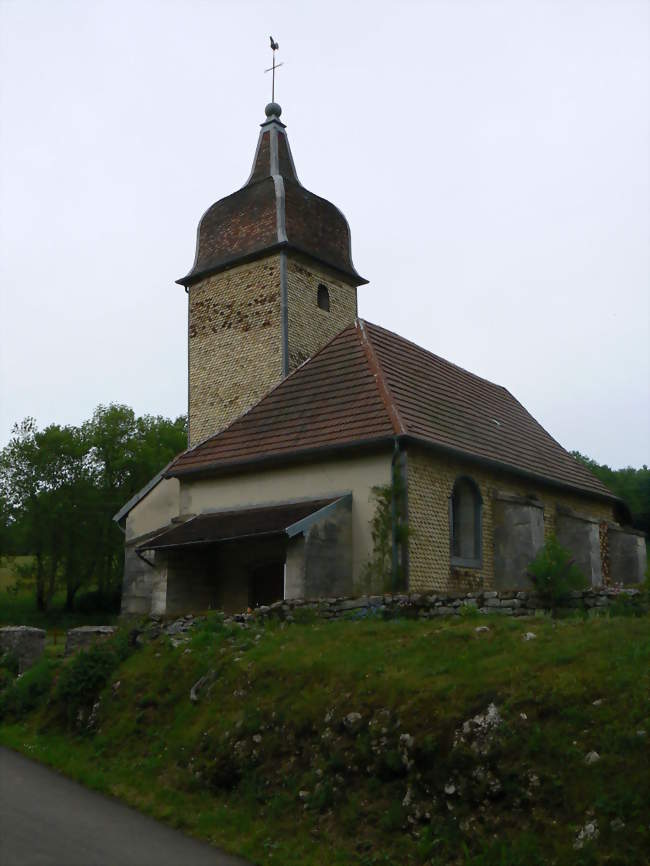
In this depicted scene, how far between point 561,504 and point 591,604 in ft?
35.8

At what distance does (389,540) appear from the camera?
57.1 feet

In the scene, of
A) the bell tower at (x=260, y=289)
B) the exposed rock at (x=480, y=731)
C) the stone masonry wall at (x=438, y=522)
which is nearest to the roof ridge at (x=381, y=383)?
the stone masonry wall at (x=438, y=522)

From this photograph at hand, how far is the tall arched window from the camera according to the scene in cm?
1964

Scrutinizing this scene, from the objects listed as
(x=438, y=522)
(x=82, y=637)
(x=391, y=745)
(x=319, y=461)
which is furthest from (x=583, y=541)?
(x=391, y=745)

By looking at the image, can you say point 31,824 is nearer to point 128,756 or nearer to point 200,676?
point 128,756

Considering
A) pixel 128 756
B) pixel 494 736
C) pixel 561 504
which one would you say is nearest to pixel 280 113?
pixel 561 504

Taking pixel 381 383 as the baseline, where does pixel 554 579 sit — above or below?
below

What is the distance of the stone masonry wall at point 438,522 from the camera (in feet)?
58.3

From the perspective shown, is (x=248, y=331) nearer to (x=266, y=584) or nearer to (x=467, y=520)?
(x=266, y=584)

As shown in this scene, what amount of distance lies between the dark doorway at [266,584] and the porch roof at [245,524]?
1.21 metres

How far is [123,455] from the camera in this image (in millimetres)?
48625

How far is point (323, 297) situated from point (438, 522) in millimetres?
10119

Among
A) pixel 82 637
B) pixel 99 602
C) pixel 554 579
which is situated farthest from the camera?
pixel 99 602

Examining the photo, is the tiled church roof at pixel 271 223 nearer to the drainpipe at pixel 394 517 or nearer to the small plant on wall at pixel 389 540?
the drainpipe at pixel 394 517
